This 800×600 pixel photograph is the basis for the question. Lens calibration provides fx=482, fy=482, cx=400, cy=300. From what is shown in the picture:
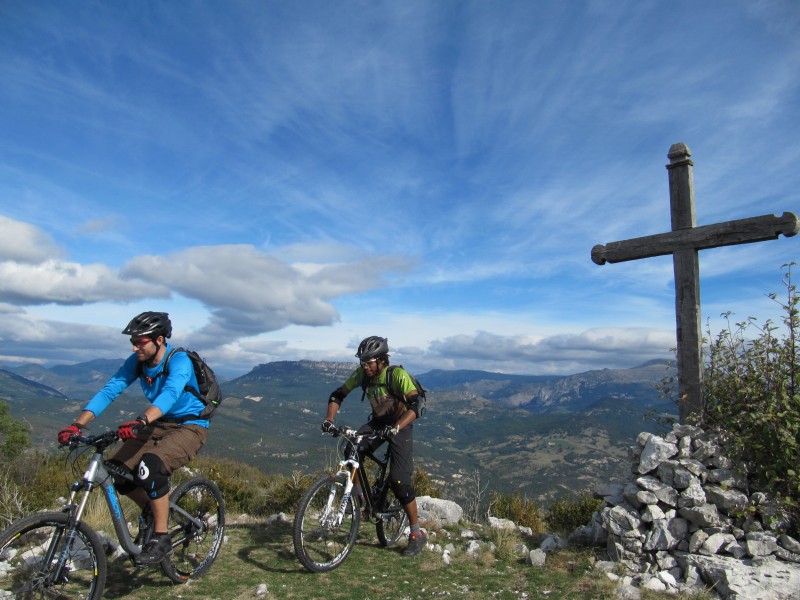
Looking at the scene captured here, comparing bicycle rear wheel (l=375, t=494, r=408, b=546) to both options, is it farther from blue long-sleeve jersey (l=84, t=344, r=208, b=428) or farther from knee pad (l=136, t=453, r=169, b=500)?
knee pad (l=136, t=453, r=169, b=500)

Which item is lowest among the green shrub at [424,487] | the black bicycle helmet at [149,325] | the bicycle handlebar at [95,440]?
the green shrub at [424,487]

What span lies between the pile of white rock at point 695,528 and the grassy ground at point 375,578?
563 millimetres

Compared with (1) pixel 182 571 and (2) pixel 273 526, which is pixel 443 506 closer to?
(2) pixel 273 526

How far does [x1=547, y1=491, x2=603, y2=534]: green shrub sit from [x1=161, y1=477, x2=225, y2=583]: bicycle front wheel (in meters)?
5.88

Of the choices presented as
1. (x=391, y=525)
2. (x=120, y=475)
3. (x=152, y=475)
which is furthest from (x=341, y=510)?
(x=120, y=475)

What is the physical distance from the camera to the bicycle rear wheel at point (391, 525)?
7.05 metres

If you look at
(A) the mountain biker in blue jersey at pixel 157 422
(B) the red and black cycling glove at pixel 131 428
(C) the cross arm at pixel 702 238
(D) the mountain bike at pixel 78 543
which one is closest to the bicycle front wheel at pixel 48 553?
(D) the mountain bike at pixel 78 543

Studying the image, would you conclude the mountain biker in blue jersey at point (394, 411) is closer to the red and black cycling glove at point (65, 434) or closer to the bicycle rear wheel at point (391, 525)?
the bicycle rear wheel at point (391, 525)

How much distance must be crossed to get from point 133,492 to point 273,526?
358cm

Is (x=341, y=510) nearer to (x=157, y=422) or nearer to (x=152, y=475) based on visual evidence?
(x=152, y=475)

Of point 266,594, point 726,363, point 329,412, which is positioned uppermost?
point 726,363

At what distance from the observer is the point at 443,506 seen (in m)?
9.20

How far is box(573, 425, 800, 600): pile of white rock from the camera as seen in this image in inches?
209

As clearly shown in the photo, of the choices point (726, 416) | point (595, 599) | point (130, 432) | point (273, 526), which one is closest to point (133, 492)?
point (130, 432)
